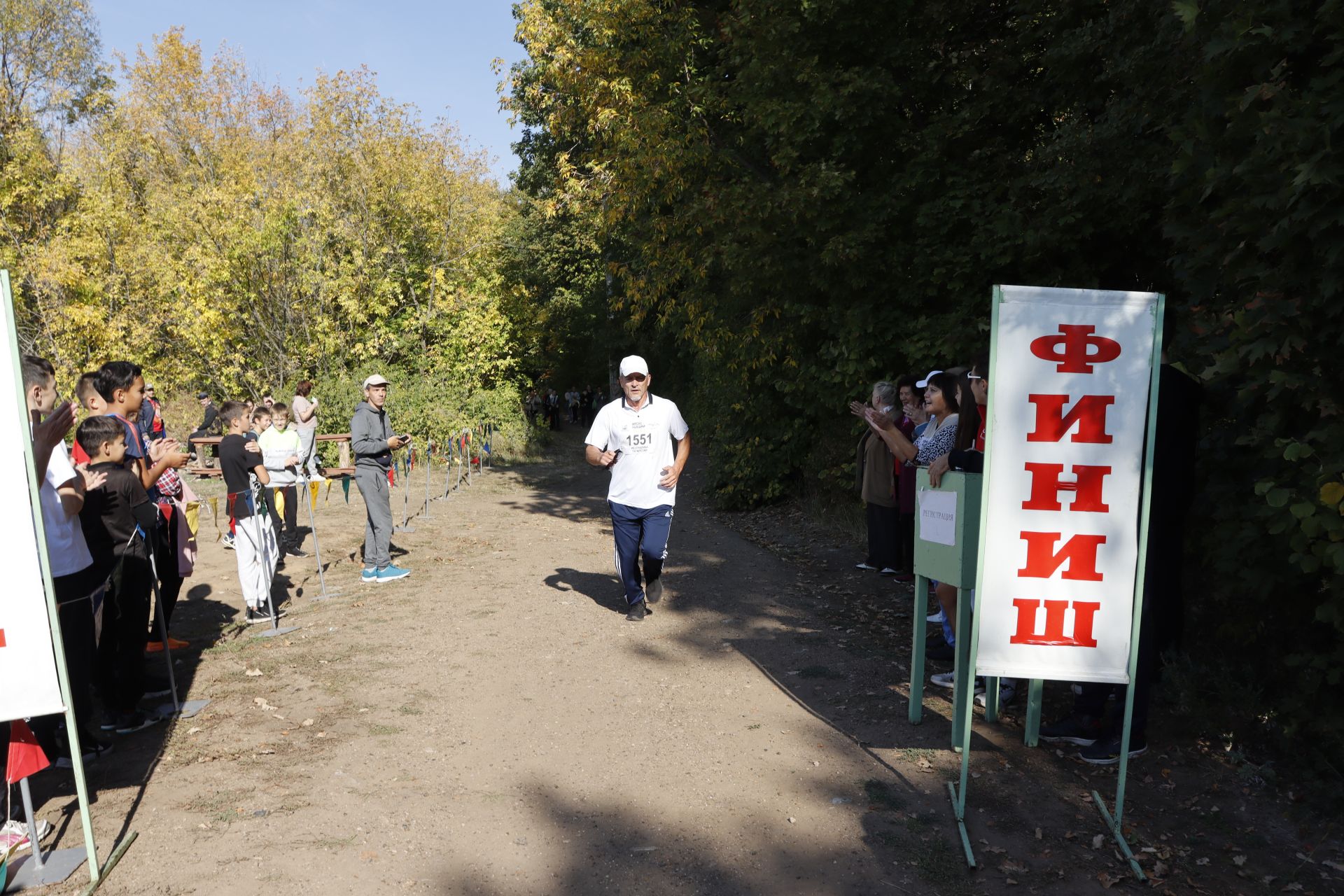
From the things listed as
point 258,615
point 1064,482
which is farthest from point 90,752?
point 1064,482

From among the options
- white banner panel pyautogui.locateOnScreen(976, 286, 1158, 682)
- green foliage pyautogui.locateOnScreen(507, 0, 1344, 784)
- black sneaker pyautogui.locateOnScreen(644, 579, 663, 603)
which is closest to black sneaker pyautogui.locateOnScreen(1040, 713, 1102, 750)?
green foliage pyautogui.locateOnScreen(507, 0, 1344, 784)

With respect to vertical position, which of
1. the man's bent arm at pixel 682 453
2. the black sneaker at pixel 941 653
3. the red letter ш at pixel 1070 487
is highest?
the red letter ш at pixel 1070 487

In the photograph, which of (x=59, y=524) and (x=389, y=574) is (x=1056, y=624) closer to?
(x=59, y=524)

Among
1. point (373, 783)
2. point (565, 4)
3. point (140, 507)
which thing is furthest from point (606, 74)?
point (373, 783)

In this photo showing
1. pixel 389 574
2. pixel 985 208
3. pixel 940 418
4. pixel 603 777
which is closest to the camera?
pixel 603 777

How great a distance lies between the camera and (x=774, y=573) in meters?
10.0

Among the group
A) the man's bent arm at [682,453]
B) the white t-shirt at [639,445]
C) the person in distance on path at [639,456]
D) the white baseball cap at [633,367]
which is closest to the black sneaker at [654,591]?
the person in distance on path at [639,456]

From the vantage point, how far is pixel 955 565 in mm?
4648

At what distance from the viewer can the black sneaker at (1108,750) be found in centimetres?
480

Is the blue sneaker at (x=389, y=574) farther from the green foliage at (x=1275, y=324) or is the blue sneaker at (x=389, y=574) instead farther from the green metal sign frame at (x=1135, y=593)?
the green foliage at (x=1275, y=324)

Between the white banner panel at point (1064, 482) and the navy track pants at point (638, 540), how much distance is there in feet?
12.8

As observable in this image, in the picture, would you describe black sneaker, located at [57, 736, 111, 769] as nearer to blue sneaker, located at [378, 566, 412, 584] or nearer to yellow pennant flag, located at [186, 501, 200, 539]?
yellow pennant flag, located at [186, 501, 200, 539]

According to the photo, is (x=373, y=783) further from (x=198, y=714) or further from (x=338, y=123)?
(x=338, y=123)

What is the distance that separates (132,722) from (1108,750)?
214 inches
